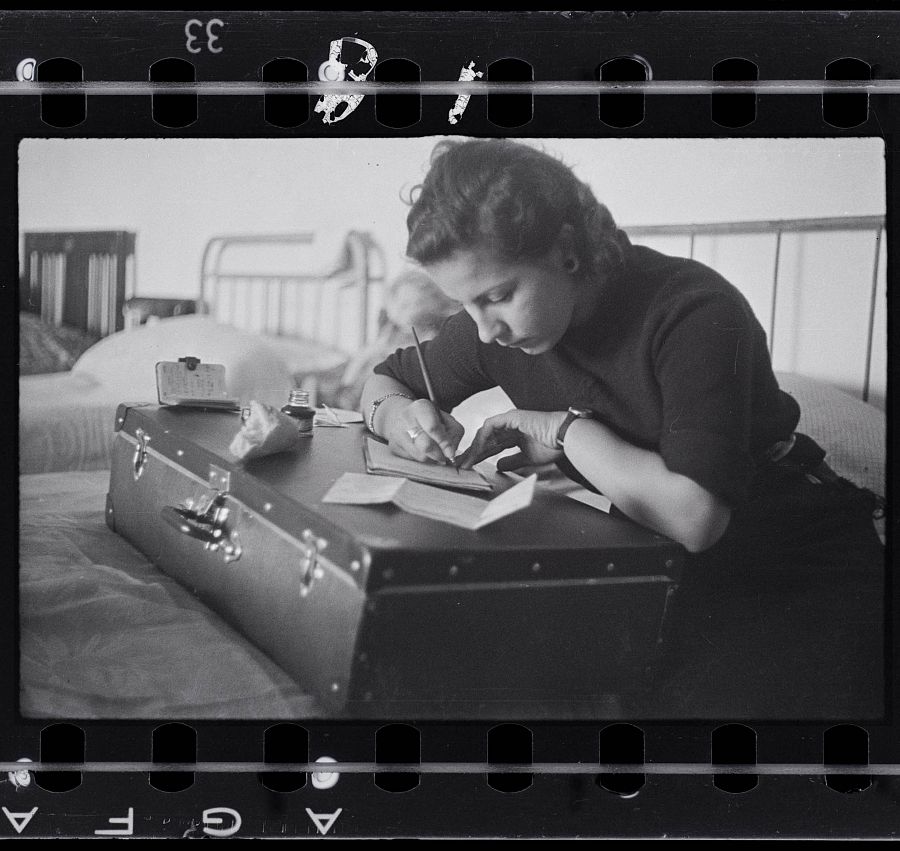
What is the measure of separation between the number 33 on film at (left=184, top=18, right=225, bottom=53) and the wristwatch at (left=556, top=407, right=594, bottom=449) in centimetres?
72

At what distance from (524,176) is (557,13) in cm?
25

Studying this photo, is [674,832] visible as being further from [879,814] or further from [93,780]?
[93,780]

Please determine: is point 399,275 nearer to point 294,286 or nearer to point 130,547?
point 294,286

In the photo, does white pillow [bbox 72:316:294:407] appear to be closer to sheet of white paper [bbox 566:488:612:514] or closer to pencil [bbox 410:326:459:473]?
pencil [bbox 410:326:459:473]

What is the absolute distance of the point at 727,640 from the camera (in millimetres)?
1493

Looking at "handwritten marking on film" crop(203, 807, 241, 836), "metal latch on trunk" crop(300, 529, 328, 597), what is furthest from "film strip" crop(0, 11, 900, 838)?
"metal latch on trunk" crop(300, 529, 328, 597)

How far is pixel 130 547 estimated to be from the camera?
1.58m

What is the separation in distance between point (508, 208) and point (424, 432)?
1.10ft

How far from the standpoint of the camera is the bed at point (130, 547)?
1.50 m

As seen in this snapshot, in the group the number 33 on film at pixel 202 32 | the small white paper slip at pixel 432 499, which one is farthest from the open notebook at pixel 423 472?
the number 33 on film at pixel 202 32

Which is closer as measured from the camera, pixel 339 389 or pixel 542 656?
pixel 542 656

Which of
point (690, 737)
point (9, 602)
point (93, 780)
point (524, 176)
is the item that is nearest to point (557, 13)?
point (524, 176)

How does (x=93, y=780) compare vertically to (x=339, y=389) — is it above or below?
below

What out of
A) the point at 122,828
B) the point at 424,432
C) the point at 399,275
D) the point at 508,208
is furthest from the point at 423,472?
the point at 122,828
